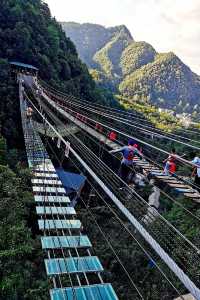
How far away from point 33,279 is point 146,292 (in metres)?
3.41

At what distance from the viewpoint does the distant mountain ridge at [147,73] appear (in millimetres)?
105625

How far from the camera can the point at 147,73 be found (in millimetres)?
107562

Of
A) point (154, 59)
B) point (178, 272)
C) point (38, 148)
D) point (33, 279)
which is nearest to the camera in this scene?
point (178, 272)

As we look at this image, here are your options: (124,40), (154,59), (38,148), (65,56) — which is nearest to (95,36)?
(124,40)

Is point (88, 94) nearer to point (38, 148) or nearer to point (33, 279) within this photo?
point (38, 148)

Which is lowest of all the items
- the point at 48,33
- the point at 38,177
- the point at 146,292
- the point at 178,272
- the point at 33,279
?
the point at 146,292

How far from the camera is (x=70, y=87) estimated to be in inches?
1147

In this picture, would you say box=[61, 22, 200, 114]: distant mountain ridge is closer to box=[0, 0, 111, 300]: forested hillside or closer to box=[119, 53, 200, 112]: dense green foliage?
box=[119, 53, 200, 112]: dense green foliage

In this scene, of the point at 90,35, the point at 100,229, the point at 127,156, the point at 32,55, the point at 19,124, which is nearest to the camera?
the point at 100,229

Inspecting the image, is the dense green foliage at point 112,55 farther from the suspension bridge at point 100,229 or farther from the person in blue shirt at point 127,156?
the person in blue shirt at point 127,156

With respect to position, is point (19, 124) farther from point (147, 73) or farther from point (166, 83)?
point (166, 83)

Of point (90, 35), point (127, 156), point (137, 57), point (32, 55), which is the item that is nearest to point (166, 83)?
point (137, 57)

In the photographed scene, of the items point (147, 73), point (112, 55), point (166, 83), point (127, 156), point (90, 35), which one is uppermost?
point (90, 35)

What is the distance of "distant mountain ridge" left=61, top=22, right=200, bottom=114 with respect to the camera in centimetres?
10562
